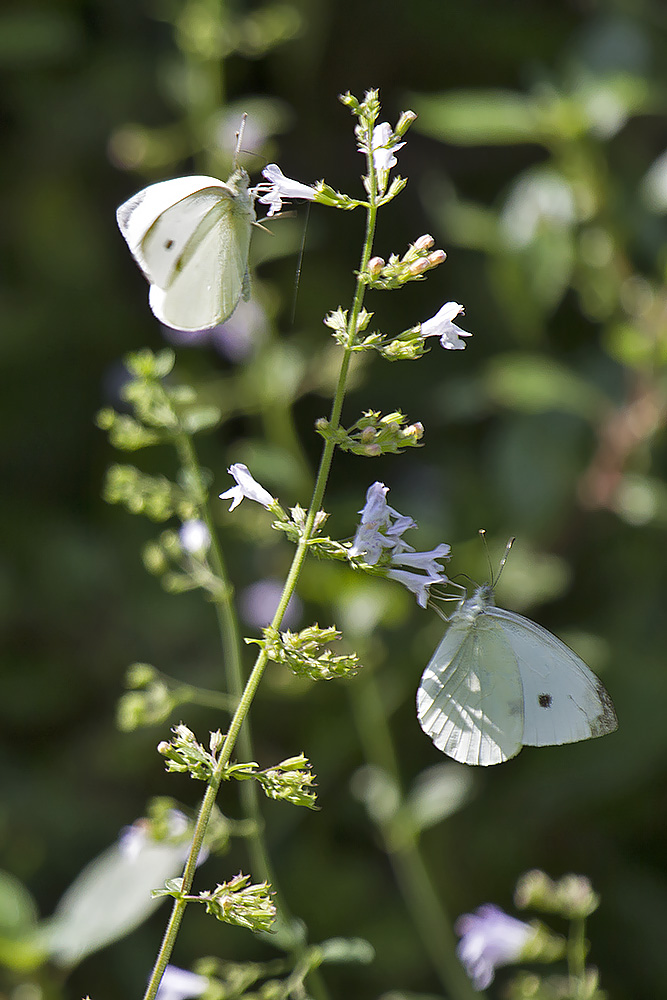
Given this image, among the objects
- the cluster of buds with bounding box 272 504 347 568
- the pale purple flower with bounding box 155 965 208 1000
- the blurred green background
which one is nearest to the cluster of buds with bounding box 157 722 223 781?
the cluster of buds with bounding box 272 504 347 568

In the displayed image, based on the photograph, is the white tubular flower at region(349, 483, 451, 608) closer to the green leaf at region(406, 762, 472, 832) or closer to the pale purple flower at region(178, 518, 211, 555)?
the pale purple flower at region(178, 518, 211, 555)

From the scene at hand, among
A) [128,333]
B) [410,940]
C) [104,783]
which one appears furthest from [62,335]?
[410,940]

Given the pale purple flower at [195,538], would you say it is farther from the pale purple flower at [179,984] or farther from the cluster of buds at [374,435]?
the pale purple flower at [179,984]

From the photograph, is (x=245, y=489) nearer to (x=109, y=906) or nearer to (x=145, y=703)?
(x=145, y=703)

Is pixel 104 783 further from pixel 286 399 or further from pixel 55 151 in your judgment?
pixel 55 151

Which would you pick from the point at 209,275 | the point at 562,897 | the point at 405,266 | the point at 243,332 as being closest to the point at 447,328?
the point at 405,266

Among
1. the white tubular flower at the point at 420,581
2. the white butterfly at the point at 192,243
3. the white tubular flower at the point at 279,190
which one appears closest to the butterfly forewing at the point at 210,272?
the white butterfly at the point at 192,243
